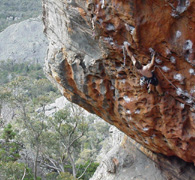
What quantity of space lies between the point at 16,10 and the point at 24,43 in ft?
78.3

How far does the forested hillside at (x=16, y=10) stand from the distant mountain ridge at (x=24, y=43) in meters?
8.82

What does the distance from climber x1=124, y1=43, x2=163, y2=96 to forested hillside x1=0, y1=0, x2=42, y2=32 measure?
8369cm

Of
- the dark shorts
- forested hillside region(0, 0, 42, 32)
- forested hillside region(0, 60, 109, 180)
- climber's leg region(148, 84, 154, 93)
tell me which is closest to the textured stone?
climber's leg region(148, 84, 154, 93)

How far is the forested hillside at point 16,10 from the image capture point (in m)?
82.4

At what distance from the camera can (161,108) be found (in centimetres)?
517

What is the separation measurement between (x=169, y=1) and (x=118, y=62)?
5.75ft

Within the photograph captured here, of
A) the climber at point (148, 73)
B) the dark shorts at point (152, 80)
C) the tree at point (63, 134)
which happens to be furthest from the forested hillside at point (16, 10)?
the dark shorts at point (152, 80)

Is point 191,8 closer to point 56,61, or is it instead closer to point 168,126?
point 168,126

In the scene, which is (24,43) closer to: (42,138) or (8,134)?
(8,134)

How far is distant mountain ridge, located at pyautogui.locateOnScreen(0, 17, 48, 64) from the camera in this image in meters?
66.9

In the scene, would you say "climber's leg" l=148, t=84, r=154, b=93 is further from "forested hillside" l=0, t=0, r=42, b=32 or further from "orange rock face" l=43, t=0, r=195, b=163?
"forested hillside" l=0, t=0, r=42, b=32

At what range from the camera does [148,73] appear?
460 cm

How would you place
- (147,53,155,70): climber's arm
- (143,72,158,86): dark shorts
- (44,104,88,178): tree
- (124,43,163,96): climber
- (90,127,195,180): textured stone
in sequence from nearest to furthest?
(147,53,155,70): climber's arm
(124,43,163,96): climber
(143,72,158,86): dark shorts
(90,127,195,180): textured stone
(44,104,88,178): tree

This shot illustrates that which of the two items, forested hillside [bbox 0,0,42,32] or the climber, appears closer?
the climber
